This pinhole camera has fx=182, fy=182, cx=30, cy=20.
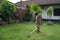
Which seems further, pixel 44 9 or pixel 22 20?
pixel 44 9

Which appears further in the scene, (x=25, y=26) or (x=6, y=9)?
(x=6, y=9)

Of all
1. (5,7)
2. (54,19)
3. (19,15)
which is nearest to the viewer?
(5,7)

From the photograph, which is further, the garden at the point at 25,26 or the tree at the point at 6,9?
the tree at the point at 6,9

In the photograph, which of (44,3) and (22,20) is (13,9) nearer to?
(22,20)

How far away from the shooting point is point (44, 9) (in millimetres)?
26234

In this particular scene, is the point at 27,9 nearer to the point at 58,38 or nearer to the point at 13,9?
the point at 13,9

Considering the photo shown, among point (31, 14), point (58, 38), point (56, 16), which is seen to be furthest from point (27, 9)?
point (58, 38)

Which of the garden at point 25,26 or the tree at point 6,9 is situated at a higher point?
the tree at point 6,9

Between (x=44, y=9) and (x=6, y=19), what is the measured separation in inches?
282

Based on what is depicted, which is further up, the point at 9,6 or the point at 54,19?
the point at 9,6

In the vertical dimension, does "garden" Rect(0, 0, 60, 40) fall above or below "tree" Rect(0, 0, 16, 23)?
below

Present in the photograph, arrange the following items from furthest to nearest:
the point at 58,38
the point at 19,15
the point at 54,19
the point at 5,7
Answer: the point at 54,19, the point at 19,15, the point at 5,7, the point at 58,38

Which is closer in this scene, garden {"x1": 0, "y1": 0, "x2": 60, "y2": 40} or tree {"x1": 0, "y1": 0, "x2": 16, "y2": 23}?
garden {"x1": 0, "y1": 0, "x2": 60, "y2": 40}

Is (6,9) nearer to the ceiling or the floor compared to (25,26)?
nearer to the ceiling
